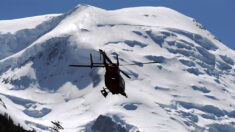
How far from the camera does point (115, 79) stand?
78125 mm

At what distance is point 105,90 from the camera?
Result: 3127 inches

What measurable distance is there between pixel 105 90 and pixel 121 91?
6.70 ft

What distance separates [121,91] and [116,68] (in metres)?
2.59

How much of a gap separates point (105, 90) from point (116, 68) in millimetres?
2901

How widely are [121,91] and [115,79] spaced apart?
1514 mm

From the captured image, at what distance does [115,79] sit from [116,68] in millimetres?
1266

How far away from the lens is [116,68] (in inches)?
3091

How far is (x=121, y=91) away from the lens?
78.4 m
